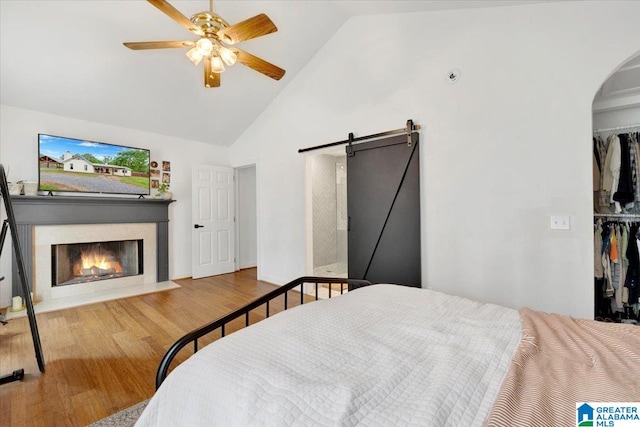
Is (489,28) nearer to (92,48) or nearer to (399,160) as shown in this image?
(399,160)

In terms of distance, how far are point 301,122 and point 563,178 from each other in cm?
301

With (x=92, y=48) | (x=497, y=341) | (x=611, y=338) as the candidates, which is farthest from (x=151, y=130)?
(x=611, y=338)

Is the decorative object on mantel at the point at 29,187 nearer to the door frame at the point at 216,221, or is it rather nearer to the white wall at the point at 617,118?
the door frame at the point at 216,221

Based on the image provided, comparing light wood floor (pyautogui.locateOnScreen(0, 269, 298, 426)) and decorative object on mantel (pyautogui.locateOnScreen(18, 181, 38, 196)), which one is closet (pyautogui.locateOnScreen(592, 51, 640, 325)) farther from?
decorative object on mantel (pyautogui.locateOnScreen(18, 181, 38, 196))

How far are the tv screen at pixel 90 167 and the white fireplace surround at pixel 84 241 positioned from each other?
0.52 meters

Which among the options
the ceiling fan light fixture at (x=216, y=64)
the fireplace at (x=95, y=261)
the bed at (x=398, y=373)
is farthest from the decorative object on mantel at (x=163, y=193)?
the bed at (x=398, y=373)

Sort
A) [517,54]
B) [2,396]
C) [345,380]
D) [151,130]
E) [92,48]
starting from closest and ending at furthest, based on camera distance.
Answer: [345,380] → [2,396] → [517,54] → [92,48] → [151,130]

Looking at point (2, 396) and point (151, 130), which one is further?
point (151, 130)

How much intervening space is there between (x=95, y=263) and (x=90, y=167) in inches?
54.6

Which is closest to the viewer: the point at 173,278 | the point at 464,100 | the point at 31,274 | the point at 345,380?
the point at 345,380

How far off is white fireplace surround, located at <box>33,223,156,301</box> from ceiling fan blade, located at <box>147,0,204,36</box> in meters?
3.35

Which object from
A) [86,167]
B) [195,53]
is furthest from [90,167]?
[195,53]

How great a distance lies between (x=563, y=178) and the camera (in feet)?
7.13

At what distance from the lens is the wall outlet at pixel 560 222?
7.09 feet
